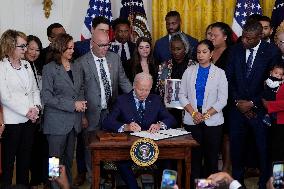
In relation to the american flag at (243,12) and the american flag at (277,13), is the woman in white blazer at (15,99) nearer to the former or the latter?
the american flag at (243,12)

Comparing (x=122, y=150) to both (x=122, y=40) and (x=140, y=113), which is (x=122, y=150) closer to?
(x=140, y=113)

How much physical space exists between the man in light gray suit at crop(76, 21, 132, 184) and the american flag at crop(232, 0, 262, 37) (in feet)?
8.77

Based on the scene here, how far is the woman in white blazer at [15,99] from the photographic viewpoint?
468 centimetres

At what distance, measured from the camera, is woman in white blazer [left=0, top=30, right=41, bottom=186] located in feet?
15.4

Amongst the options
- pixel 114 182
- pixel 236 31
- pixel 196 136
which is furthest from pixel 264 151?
pixel 236 31

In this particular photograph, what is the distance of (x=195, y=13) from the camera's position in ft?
25.2

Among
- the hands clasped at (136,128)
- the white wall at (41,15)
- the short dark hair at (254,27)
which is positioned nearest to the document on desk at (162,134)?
the hands clasped at (136,128)

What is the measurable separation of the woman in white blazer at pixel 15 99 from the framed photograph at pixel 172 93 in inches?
54.0

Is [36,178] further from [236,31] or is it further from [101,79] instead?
[236,31]

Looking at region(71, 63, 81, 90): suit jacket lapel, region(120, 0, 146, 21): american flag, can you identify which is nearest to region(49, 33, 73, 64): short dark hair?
region(71, 63, 81, 90): suit jacket lapel

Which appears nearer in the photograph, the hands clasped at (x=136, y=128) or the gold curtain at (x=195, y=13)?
the hands clasped at (x=136, y=128)

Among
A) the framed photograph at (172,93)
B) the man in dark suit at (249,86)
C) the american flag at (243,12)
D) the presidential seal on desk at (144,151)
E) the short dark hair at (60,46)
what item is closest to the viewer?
the presidential seal on desk at (144,151)

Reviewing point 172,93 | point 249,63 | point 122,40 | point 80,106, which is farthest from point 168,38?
point 80,106

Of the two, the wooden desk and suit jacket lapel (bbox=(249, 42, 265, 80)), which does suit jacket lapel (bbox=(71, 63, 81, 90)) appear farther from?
suit jacket lapel (bbox=(249, 42, 265, 80))
